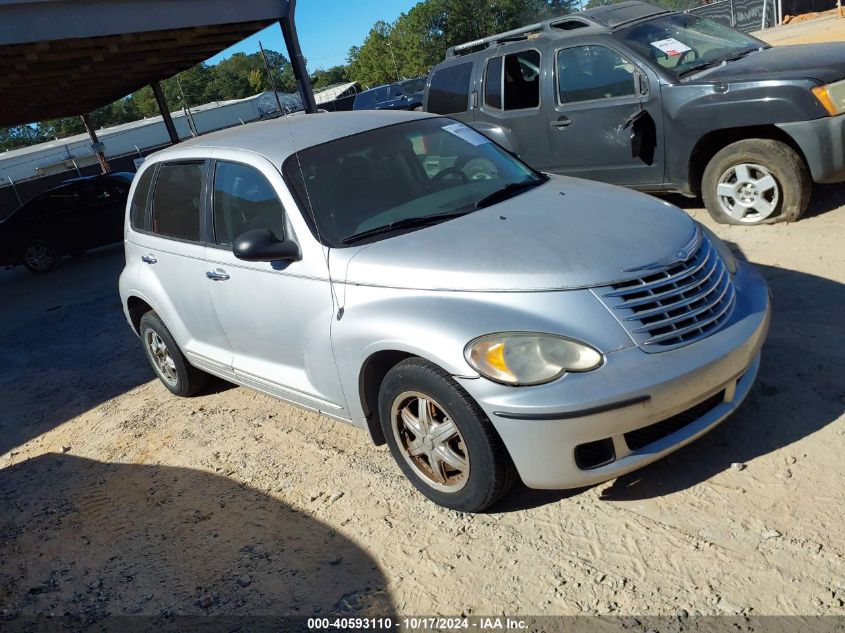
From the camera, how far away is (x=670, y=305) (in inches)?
114

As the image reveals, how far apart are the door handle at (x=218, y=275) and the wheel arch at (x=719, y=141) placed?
13.8ft

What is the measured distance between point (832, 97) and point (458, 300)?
13.4 ft

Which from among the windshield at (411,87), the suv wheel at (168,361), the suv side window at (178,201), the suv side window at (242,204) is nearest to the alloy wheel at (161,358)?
the suv wheel at (168,361)

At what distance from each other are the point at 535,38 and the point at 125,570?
6.14m

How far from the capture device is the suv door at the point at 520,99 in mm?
7273

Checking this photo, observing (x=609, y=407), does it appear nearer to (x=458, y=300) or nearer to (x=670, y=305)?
(x=670, y=305)

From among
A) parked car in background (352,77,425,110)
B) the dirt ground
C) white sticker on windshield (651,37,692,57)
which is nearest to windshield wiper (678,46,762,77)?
white sticker on windshield (651,37,692,57)

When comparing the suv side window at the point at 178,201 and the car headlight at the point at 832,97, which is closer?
the suv side window at the point at 178,201

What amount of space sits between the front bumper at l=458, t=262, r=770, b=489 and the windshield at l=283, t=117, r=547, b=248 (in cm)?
117

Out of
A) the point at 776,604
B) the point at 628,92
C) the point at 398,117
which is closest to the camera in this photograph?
the point at 776,604

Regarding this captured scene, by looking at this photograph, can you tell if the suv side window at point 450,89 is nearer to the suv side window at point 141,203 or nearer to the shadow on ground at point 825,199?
the shadow on ground at point 825,199

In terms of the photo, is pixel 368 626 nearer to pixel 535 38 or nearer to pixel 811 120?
pixel 811 120

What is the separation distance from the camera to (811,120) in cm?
544

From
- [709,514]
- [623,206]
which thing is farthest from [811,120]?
[709,514]
